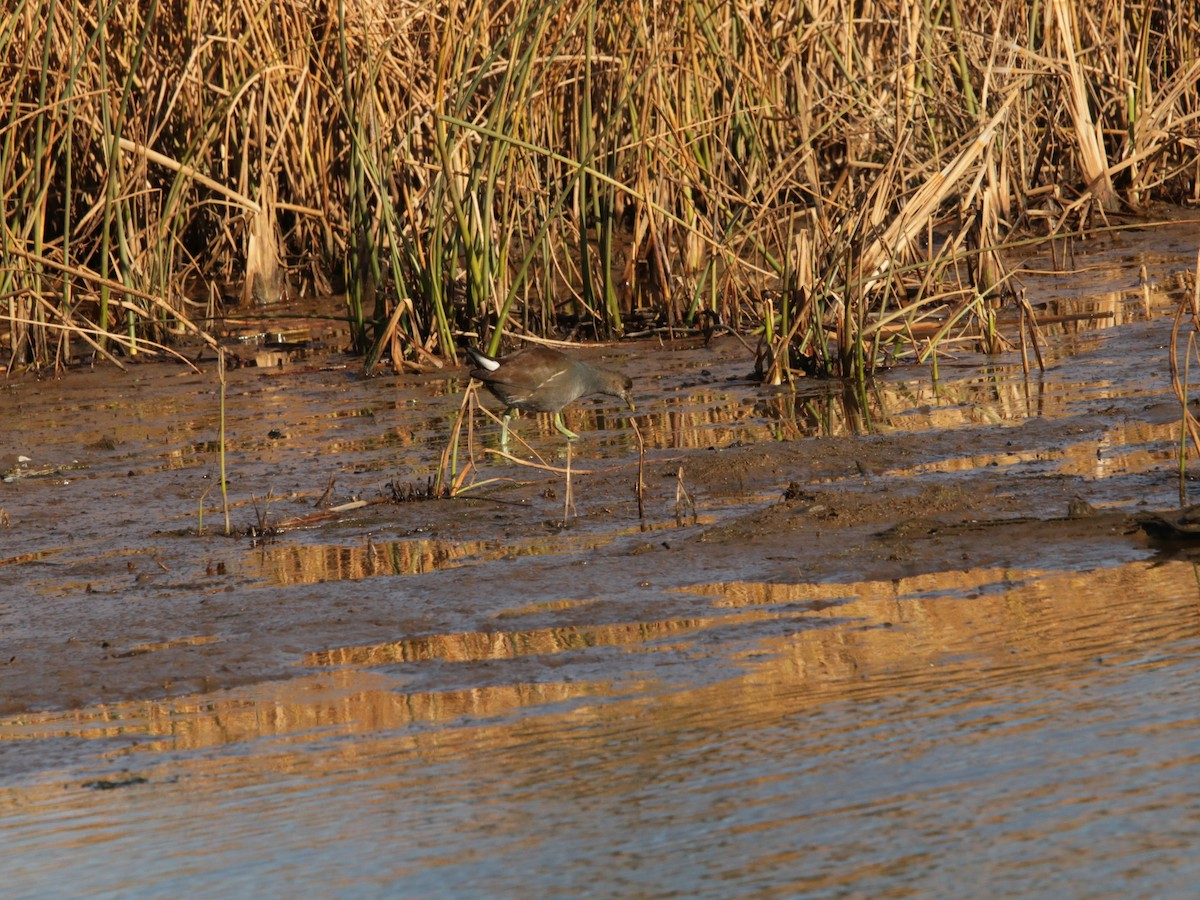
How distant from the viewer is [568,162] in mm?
7301

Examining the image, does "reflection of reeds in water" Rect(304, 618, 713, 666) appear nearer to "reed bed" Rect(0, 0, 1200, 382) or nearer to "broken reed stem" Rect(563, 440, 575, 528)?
"broken reed stem" Rect(563, 440, 575, 528)

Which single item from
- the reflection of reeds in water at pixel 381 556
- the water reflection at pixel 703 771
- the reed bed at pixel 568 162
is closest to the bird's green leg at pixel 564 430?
the reed bed at pixel 568 162

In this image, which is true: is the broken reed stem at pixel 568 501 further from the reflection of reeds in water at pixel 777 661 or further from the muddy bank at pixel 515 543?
the reflection of reeds in water at pixel 777 661

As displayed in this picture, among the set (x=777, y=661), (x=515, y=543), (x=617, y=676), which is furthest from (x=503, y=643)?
(x=515, y=543)

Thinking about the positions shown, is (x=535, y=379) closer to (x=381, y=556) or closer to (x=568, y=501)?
(x=568, y=501)

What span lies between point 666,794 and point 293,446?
4174 millimetres

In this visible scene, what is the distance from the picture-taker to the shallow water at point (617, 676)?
8.12 ft

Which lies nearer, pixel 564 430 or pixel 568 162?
pixel 564 430

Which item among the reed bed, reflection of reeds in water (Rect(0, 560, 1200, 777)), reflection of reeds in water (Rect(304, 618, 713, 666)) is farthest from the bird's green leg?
reflection of reeds in water (Rect(304, 618, 713, 666))

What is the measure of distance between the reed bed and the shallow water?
59.7 inches

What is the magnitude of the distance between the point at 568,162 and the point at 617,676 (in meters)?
4.20

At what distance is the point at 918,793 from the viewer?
2.61m

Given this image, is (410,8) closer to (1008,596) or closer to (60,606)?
(60,606)

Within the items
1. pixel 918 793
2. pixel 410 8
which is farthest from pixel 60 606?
pixel 410 8
